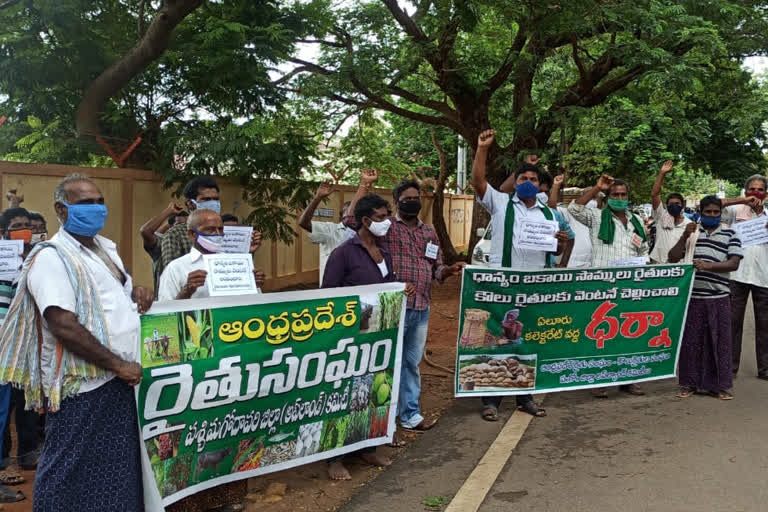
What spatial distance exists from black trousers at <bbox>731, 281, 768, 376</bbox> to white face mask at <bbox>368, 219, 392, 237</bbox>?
4.34 metres

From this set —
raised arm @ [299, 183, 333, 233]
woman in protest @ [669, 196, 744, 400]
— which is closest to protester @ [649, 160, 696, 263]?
woman in protest @ [669, 196, 744, 400]

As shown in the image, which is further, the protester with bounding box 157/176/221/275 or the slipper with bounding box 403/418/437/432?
the slipper with bounding box 403/418/437/432

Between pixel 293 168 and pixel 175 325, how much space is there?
6396 mm

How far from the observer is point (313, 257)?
15.6m

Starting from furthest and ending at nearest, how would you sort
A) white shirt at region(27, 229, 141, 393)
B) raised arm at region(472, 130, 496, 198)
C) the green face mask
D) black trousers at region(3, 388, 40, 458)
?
the green face mask < raised arm at region(472, 130, 496, 198) < black trousers at region(3, 388, 40, 458) < white shirt at region(27, 229, 141, 393)

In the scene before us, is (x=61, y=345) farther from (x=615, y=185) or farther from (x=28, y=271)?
(x=615, y=185)

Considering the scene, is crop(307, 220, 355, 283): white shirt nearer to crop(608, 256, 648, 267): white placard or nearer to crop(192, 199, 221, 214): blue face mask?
crop(192, 199, 221, 214): blue face mask

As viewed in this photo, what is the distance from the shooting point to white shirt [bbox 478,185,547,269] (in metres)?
6.00

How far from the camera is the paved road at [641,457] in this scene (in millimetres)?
4293

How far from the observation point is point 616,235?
22.9 feet

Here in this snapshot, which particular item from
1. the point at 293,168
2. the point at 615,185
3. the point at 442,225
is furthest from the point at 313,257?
the point at 615,185

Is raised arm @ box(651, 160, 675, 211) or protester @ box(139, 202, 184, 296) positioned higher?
raised arm @ box(651, 160, 675, 211)

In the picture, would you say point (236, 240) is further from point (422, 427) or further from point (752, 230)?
A: point (752, 230)

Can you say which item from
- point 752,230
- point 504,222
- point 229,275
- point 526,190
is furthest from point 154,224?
point 752,230
